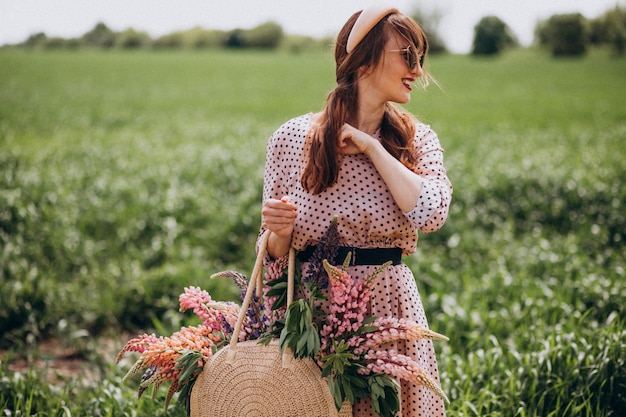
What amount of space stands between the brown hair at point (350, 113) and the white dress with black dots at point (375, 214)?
55mm

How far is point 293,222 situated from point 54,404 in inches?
79.8

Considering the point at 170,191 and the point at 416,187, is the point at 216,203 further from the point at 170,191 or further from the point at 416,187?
the point at 416,187

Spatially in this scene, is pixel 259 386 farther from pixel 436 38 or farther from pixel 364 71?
pixel 436 38

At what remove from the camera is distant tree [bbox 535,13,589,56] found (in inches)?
2018

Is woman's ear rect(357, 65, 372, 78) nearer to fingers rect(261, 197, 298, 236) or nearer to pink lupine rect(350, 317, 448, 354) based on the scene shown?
fingers rect(261, 197, 298, 236)

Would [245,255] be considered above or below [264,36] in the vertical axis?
above

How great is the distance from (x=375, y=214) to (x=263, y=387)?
643 millimetres

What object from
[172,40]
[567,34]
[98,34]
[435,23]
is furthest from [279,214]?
[172,40]

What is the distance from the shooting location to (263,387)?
200 cm

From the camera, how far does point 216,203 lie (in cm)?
724

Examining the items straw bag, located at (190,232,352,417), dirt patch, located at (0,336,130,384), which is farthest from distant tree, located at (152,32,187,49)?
straw bag, located at (190,232,352,417)

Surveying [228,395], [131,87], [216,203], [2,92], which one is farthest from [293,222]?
[131,87]

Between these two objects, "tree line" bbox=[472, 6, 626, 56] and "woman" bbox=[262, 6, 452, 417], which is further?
"tree line" bbox=[472, 6, 626, 56]

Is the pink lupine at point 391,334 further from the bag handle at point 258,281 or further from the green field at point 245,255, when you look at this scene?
the green field at point 245,255
